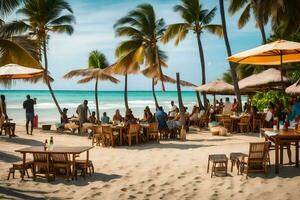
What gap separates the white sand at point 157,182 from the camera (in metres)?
8.69

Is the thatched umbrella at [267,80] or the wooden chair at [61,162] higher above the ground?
the thatched umbrella at [267,80]

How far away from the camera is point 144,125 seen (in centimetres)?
1609

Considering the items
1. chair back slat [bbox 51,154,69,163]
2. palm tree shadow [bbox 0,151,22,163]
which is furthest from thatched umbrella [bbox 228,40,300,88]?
palm tree shadow [bbox 0,151,22,163]

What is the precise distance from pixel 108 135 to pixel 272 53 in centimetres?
637

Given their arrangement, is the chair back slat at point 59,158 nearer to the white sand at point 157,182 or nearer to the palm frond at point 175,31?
the white sand at point 157,182

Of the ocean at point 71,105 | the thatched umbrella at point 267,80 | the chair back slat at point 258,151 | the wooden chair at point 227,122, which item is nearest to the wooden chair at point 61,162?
the chair back slat at point 258,151

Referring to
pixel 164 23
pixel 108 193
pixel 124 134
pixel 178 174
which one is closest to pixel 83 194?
pixel 108 193

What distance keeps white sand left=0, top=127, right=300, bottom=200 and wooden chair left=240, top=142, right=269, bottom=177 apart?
21 cm

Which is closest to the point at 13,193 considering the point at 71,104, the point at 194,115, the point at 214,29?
the point at 194,115

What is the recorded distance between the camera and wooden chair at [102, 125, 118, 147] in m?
15.1

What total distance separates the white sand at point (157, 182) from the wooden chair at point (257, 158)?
21cm

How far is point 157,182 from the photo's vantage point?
970 cm

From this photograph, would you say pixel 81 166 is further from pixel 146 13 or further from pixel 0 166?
pixel 146 13

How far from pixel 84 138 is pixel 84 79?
29.0 feet
